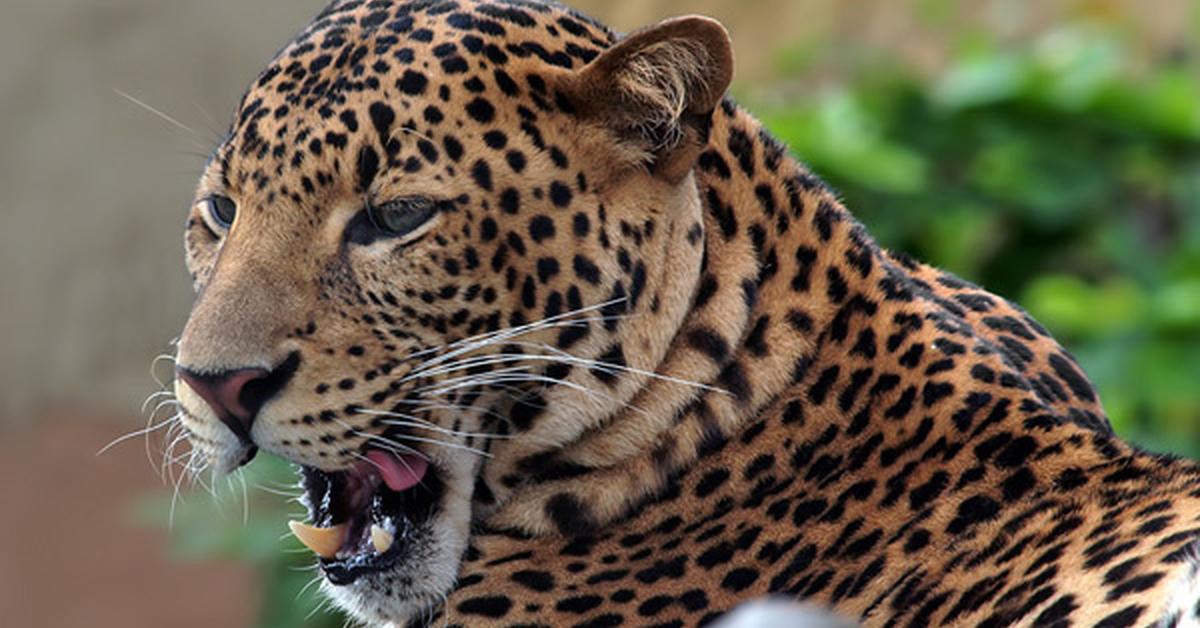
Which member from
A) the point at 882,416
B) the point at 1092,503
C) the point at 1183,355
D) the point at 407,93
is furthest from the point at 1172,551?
→ the point at 1183,355

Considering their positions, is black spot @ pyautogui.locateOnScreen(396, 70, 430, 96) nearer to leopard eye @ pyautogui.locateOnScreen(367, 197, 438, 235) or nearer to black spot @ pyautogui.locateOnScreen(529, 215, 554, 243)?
leopard eye @ pyautogui.locateOnScreen(367, 197, 438, 235)

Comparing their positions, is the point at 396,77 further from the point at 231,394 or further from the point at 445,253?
the point at 231,394

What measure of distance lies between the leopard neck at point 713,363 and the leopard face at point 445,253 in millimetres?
80

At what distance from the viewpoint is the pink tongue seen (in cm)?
471

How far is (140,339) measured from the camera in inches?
666

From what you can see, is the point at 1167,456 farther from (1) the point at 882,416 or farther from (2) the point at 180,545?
(2) the point at 180,545

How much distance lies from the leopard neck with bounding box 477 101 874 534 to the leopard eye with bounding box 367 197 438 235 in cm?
61

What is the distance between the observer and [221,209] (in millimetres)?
4895

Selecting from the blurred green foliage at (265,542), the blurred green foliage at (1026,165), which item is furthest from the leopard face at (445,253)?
the blurred green foliage at (1026,165)

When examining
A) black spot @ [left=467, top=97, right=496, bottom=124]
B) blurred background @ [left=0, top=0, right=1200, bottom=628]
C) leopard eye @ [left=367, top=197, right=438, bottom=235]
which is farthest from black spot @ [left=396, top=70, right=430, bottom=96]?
blurred background @ [left=0, top=0, right=1200, bottom=628]

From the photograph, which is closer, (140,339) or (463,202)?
(463,202)

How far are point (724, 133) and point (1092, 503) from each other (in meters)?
1.25

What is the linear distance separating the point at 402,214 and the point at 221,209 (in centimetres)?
53

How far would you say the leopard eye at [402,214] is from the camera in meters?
4.60
